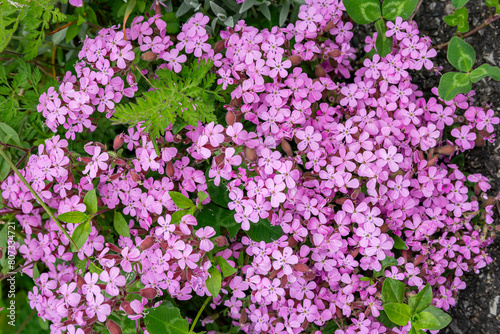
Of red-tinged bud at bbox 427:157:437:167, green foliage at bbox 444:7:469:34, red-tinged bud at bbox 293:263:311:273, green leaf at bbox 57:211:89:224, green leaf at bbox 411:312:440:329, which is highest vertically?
green foliage at bbox 444:7:469:34

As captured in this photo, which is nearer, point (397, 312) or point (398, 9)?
point (397, 312)

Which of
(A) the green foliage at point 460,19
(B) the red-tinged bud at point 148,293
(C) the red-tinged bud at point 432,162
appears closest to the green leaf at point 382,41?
(A) the green foliage at point 460,19

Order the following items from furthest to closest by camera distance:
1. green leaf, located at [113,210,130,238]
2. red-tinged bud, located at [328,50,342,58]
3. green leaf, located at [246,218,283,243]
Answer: red-tinged bud, located at [328,50,342,58], green leaf, located at [113,210,130,238], green leaf, located at [246,218,283,243]

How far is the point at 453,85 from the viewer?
1822 millimetres

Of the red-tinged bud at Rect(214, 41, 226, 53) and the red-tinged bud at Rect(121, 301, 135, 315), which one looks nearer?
the red-tinged bud at Rect(121, 301, 135, 315)

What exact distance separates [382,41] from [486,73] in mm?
433

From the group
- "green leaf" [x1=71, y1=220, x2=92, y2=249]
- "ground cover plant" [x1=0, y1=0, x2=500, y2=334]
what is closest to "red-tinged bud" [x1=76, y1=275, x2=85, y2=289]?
"ground cover plant" [x1=0, y1=0, x2=500, y2=334]

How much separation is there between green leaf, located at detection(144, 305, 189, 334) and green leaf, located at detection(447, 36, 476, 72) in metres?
1.52

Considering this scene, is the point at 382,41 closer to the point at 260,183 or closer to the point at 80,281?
the point at 260,183

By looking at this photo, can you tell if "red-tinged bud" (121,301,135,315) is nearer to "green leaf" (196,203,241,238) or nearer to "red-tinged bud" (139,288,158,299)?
"red-tinged bud" (139,288,158,299)

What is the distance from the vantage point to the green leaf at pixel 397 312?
5.41 ft

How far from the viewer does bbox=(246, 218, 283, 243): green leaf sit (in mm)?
1691

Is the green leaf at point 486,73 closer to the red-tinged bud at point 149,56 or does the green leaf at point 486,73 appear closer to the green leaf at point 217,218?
the green leaf at point 217,218

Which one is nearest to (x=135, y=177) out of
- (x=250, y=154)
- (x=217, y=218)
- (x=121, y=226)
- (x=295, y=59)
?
(x=121, y=226)
